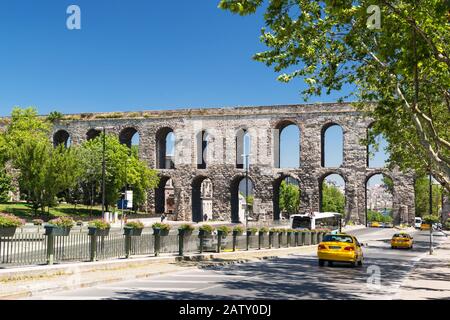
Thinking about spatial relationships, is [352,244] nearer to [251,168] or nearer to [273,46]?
[273,46]

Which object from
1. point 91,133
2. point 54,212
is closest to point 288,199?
point 91,133

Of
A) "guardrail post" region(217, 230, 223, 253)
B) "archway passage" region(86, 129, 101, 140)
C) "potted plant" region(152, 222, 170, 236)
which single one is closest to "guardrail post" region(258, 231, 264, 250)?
"guardrail post" region(217, 230, 223, 253)

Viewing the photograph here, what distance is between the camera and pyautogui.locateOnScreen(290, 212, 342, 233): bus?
5472 centimetres

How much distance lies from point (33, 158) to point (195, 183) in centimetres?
2951

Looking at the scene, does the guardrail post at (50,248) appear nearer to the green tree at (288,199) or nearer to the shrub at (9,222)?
the shrub at (9,222)

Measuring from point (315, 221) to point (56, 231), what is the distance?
137ft

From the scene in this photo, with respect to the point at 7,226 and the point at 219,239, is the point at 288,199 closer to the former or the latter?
the point at 219,239

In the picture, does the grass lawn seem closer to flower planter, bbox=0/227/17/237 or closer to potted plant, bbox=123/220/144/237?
potted plant, bbox=123/220/144/237

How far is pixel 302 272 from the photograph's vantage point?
20344mm

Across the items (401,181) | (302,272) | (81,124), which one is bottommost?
(302,272)

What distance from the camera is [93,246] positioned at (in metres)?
18.5

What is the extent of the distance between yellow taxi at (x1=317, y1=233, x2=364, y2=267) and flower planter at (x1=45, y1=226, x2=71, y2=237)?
11.2 metres
